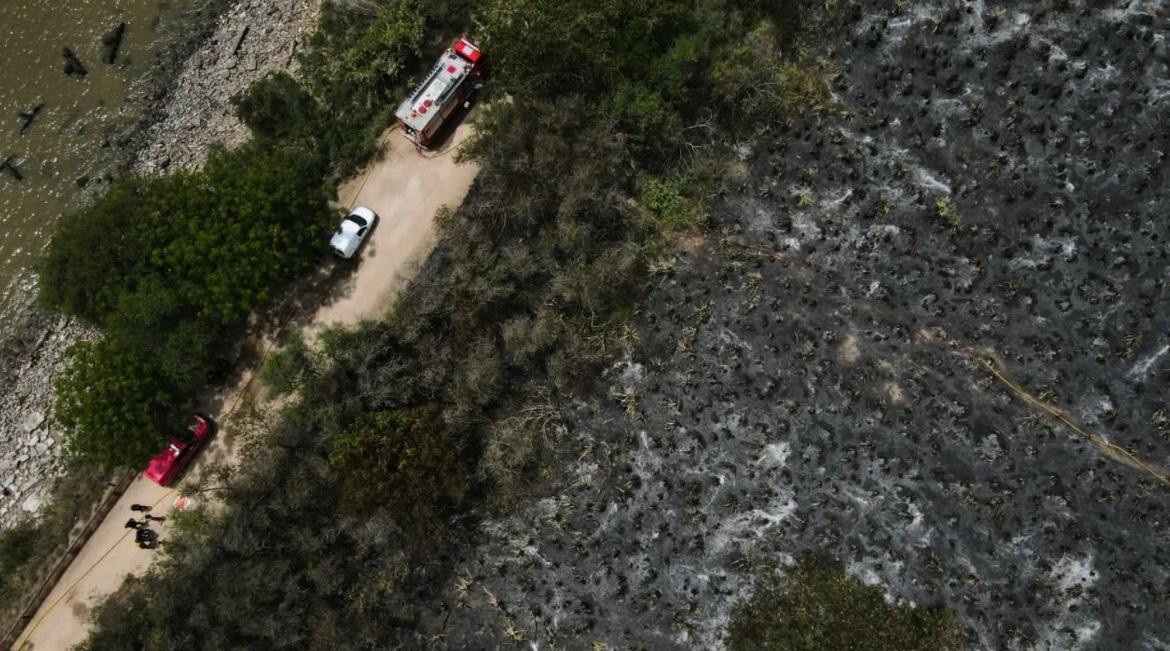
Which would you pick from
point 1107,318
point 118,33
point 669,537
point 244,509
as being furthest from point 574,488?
point 118,33

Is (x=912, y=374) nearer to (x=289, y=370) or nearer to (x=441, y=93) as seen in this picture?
(x=441, y=93)

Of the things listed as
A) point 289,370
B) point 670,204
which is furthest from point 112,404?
point 670,204

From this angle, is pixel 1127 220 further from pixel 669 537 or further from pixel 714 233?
pixel 669 537

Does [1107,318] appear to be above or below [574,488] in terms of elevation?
above

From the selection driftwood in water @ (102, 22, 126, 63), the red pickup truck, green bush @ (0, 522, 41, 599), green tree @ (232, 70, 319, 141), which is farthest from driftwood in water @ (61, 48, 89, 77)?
green bush @ (0, 522, 41, 599)

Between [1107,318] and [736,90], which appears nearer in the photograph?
[1107,318]

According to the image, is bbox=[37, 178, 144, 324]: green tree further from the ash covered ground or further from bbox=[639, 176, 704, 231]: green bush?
bbox=[639, 176, 704, 231]: green bush

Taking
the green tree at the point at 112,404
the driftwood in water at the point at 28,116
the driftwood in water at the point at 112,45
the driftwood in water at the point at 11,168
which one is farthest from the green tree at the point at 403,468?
the driftwood in water at the point at 28,116
